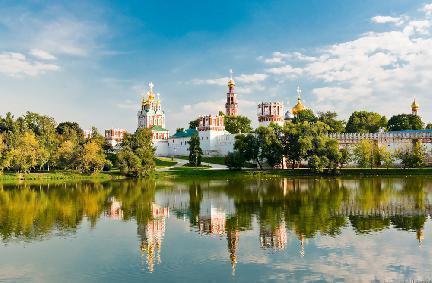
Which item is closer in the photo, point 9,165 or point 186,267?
point 186,267

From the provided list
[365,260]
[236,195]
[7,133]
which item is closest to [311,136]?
[236,195]

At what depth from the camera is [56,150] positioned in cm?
6072

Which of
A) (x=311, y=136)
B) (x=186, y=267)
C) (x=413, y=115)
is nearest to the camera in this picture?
(x=186, y=267)

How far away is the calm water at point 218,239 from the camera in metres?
14.0

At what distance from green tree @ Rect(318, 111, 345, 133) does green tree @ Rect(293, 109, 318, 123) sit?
1.18 metres

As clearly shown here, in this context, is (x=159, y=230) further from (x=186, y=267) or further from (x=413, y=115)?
(x=413, y=115)

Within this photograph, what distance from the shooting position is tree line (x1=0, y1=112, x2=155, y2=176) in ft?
181

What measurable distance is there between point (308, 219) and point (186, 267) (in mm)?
9653

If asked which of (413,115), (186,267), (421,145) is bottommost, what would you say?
(186,267)

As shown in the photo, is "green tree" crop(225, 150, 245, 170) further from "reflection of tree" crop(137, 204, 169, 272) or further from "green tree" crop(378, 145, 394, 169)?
"reflection of tree" crop(137, 204, 169, 272)

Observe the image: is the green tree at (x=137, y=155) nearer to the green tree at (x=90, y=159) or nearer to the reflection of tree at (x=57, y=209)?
the green tree at (x=90, y=159)

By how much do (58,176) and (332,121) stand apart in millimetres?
46566

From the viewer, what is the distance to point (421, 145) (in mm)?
62844

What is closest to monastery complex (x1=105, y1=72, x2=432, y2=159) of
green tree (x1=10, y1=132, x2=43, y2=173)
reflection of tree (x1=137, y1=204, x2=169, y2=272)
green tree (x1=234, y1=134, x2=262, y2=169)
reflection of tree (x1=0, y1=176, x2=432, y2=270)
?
green tree (x1=234, y1=134, x2=262, y2=169)
